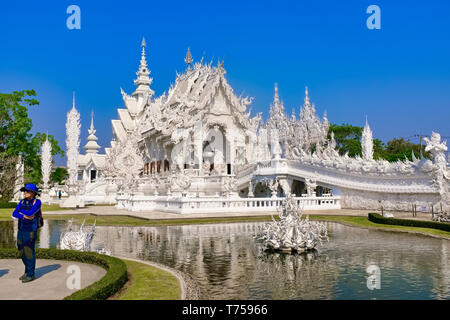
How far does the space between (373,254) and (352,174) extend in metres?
16.4

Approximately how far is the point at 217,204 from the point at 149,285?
1651 cm

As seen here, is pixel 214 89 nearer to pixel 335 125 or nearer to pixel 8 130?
pixel 8 130

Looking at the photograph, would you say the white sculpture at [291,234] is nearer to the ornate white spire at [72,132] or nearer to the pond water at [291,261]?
the pond water at [291,261]

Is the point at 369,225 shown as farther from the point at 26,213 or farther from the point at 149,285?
the point at 26,213

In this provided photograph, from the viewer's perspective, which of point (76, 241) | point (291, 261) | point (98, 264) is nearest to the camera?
point (98, 264)

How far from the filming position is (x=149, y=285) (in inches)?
322

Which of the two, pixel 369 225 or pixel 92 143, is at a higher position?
pixel 92 143

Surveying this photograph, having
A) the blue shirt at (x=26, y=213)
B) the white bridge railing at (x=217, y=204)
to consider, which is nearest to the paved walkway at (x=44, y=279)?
the blue shirt at (x=26, y=213)

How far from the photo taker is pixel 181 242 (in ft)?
46.1

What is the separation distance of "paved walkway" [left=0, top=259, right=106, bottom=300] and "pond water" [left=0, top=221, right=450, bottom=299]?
2.01 meters

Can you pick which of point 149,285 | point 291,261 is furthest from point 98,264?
point 291,261

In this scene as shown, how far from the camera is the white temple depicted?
24547mm

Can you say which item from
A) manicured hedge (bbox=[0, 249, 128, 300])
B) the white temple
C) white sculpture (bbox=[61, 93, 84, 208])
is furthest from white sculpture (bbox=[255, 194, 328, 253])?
white sculpture (bbox=[61, 93, 84, 208])
